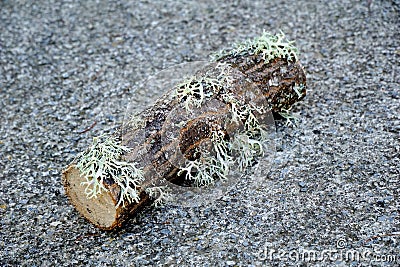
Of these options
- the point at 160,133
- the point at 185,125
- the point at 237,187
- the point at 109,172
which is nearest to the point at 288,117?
the point at 237,187

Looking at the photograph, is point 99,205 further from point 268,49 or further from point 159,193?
point 268,49

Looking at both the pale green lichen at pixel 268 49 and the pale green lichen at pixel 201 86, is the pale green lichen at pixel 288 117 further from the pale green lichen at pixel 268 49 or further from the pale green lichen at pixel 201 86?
the pale green lichen at pixel 201 86

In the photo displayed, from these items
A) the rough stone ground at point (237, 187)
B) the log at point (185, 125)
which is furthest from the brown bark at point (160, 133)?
the rough stone ground at point (237, 187)

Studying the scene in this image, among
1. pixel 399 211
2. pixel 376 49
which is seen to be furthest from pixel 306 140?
pixel 376 49

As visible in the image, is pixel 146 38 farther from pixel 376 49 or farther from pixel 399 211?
pixel 399 211

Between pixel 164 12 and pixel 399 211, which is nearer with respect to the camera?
pixel 399 211

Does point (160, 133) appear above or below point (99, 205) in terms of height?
above

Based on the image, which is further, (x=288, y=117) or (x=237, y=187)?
(x=288, y=117)
